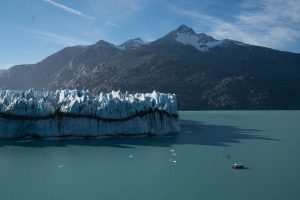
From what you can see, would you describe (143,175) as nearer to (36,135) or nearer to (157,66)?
(36,135)

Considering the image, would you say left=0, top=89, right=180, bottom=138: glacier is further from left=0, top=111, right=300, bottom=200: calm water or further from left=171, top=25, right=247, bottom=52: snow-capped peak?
left=171, top=25, right=247, bottom=52: snow-capped peak

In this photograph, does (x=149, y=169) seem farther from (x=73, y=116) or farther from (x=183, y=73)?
(x=183, y=73)

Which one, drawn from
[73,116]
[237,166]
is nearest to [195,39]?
[73,116]

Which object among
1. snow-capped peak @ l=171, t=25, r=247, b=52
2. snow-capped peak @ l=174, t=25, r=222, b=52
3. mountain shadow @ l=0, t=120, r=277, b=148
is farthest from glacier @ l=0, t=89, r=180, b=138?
snow-capped peak @ l=171, t=25, r=247, b=52

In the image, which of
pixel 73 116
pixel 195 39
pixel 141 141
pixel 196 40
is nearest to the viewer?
pixel 141 141

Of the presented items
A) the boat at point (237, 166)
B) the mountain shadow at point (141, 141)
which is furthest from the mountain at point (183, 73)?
the boat at point (237, 166)

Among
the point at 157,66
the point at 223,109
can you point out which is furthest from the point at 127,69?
the point at 223,109

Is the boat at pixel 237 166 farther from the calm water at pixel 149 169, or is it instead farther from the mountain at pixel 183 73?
the mountain at pixel 183 73
